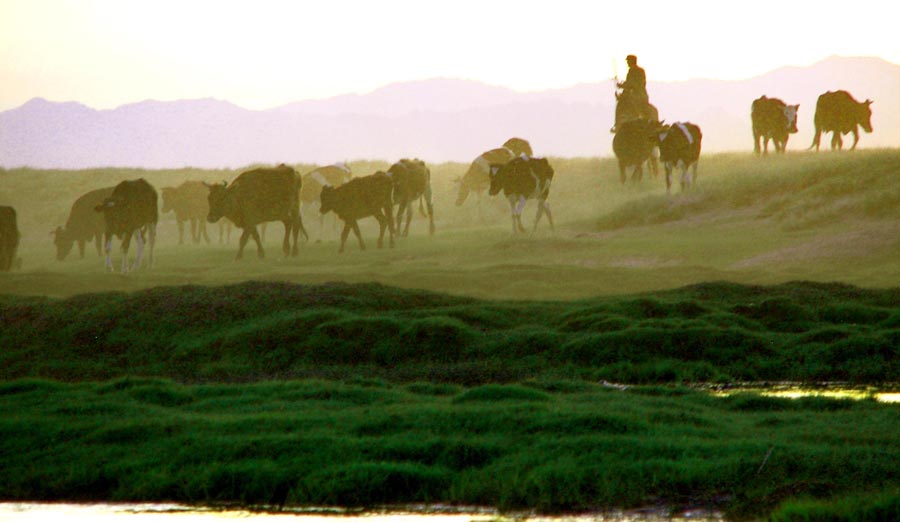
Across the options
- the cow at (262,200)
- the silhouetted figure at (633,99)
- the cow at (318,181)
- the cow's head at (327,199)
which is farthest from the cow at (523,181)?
the silhouetted figure at (633,99)

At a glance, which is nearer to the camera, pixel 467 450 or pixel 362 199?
pixel 467 450

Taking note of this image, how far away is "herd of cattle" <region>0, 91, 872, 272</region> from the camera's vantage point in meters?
41.3

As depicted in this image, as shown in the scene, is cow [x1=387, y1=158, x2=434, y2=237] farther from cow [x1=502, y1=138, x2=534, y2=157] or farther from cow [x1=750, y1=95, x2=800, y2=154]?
cow [x1=750, y1=95, x2=800, y2=154]

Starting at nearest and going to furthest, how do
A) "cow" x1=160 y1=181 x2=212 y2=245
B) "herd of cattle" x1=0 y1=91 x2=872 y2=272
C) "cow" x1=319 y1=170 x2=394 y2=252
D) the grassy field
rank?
1. the grassy field
2. "herd of cattle" x1=0 y1=91 x2=872 y2=272
3. "cow" x1=319 y1=170 x2=394 y2=252
4. "cow" x1=160 y1=181 x2=212 y2=245

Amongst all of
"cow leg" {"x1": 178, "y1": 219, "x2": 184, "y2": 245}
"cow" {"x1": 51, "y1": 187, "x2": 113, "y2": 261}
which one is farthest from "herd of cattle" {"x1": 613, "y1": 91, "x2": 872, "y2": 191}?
"cow" {"x1": 51, "y1": 187, "x2": 113, "y2": 261}

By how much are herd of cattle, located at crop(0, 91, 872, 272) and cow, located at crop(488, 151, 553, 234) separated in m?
0.03

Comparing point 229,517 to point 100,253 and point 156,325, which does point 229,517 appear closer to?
point 156,325

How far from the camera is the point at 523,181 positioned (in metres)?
44.0

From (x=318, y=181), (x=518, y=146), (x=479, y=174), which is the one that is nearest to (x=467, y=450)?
(x=318, y=181)

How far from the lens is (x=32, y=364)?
22.0 m

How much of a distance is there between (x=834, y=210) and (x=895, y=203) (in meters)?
1.72

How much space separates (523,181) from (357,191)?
15.8 feet

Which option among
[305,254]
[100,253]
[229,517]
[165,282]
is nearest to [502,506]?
[229,517]

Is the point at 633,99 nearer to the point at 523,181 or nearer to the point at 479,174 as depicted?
the point at 479,174
